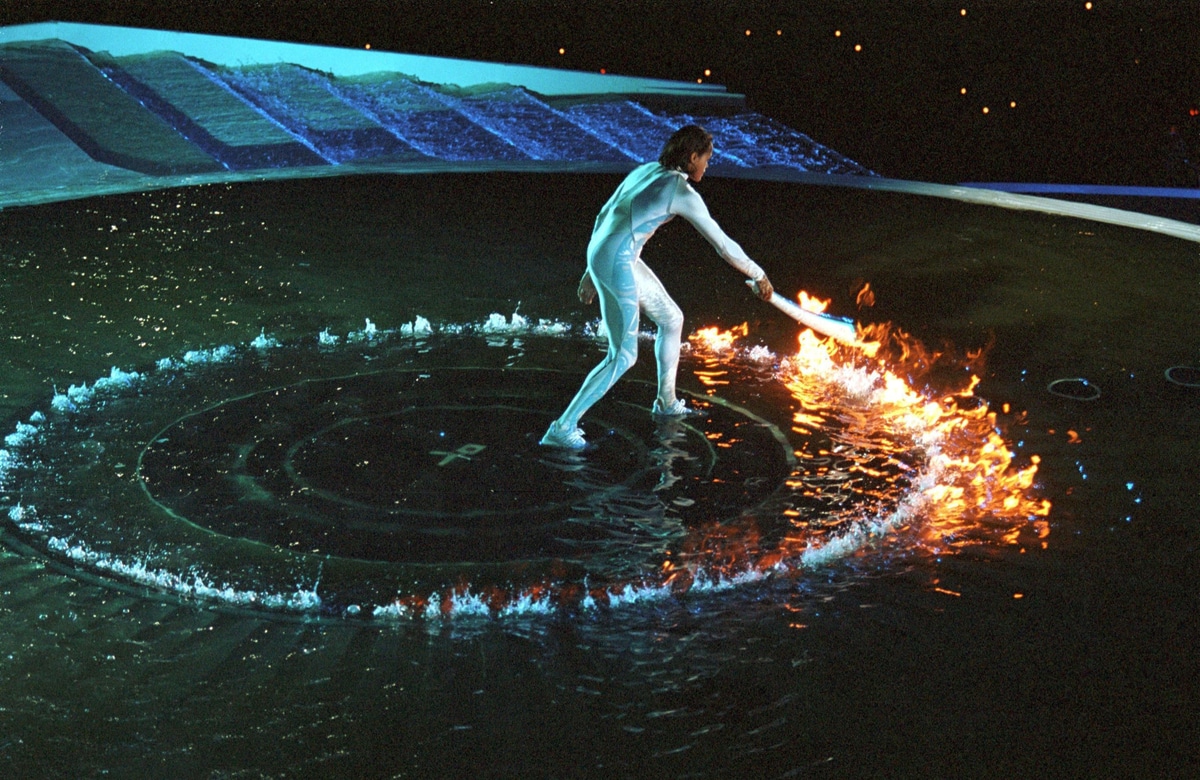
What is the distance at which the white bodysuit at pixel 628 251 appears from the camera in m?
7.75

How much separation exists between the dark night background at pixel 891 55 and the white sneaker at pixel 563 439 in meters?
12.5

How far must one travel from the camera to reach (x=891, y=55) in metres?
21.2

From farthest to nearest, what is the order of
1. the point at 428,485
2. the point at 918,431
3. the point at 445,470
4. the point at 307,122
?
the point at 307,122, the point at 918,431, the point at 445,470, the point at 428,485

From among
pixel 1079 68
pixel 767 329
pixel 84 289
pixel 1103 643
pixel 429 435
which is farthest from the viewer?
pixel 1079 68

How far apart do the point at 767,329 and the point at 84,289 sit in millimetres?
5827

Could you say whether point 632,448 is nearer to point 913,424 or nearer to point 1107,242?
point 913,424

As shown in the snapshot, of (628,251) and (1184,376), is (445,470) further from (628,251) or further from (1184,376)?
(1184,376)

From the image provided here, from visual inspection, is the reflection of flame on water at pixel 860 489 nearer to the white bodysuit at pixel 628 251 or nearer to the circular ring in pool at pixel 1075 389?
the circular ring in pool at pixel 1075 389

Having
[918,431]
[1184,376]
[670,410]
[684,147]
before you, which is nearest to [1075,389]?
[1184,376]

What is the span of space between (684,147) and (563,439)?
5.99ft

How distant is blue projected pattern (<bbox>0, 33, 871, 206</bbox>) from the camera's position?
17.0m

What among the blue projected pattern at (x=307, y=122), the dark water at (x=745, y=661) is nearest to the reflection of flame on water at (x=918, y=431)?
the dark water at (x=745, y=661)

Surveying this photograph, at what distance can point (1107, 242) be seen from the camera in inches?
528

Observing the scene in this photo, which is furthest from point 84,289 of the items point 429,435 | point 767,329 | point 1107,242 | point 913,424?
point 1107,242
